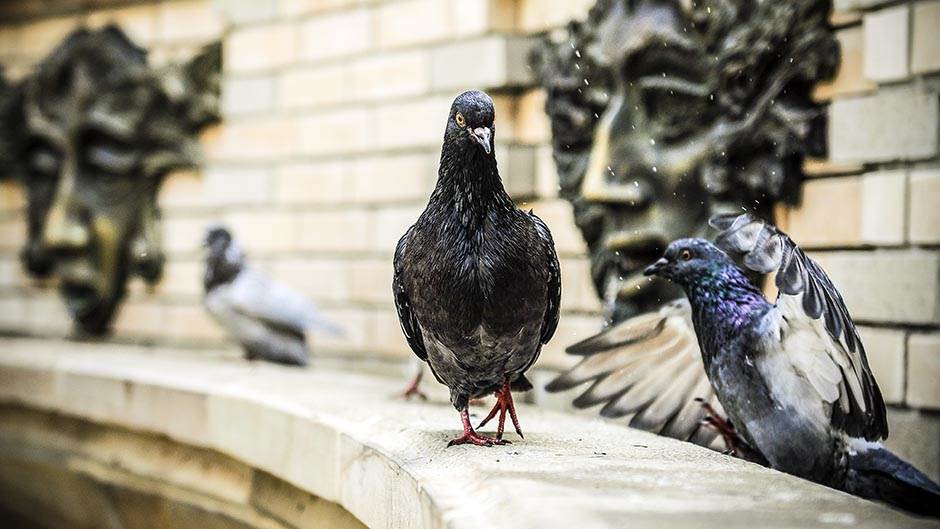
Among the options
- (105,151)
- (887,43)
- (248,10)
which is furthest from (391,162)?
(887,43)

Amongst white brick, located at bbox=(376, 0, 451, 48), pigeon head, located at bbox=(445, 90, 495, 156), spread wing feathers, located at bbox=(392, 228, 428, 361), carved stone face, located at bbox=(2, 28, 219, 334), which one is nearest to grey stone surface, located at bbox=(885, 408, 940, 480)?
spread wing feathers, located at bbox=(392, 228, 428, 361)

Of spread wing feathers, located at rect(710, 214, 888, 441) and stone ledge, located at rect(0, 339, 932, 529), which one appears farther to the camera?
spread wing feathers, located at rect(710, 214, 888, 441)

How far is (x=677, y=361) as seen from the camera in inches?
145

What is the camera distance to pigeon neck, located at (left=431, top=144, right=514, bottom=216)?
9.14 feet

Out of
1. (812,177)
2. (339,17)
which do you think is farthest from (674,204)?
(339,17)

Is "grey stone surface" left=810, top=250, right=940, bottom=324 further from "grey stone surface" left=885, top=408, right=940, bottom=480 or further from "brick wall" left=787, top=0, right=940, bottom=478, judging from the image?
"grey stone surface" left=885, top=408, right=940, bottom=480

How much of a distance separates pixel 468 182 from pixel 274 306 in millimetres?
3611

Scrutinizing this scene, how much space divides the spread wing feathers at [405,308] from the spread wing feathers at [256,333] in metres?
3.32

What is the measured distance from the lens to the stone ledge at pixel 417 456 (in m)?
2.37

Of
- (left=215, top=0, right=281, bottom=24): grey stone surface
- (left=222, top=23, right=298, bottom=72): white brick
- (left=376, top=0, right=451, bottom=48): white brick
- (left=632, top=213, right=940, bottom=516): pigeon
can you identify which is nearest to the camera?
(left=632, top=213, right=940, bottom=516): pigeon

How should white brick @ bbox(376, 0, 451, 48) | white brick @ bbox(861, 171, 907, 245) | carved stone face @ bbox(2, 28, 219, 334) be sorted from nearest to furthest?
white brick @ bbox(861, 171, 907, 245) < white brick @ bbox(376, 0, 451, 48) < carved stone face @ bbox(2, 28, 219, 334)

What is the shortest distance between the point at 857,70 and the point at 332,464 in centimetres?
215

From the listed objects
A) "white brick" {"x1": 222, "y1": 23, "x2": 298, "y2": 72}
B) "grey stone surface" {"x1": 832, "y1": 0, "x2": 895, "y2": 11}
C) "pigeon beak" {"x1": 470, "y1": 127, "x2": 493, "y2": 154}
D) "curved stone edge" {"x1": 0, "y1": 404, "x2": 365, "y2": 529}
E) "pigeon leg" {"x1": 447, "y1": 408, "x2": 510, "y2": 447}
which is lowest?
"curved stone edge" {"x1": 0, "y1": 404, "x2": 365, "y2": 529}

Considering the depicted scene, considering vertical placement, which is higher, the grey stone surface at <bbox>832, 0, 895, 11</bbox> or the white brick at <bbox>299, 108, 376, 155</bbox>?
the grey stone surface at <bbox>832, 0, 895, 11</bbox>
